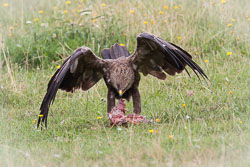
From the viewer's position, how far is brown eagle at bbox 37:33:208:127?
5.81m

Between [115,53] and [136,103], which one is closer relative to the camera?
[136,103]

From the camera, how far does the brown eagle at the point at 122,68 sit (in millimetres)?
5812

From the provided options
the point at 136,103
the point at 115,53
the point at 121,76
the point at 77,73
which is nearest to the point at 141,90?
the point at 115,53

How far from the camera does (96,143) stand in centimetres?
531

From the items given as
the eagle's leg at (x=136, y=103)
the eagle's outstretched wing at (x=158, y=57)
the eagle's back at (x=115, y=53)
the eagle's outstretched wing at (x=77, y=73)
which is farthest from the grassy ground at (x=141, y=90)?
the eagle's back at (x=115, y=53)

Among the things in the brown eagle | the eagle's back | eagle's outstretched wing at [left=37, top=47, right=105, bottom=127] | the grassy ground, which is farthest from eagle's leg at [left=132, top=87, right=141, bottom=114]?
the eagle's back

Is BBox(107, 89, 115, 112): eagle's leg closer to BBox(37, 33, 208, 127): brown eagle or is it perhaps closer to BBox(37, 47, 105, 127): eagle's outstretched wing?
BBox(37, 33, 208, 127): brown eagle

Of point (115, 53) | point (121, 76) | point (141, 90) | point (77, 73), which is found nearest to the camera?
point (121, 76)

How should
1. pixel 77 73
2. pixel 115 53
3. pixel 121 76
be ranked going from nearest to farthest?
pixel 121 76, pixel 77 73, pixel 115 53

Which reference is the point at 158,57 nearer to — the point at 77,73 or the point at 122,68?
the point at 122,68

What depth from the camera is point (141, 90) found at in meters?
7.55

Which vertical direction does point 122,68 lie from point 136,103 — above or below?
above

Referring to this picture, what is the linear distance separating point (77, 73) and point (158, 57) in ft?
3.78

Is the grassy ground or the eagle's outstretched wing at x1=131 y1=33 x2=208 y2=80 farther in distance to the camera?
the eagle's outstretched wing at x1=131 y1=33 x2=208 y2=80
